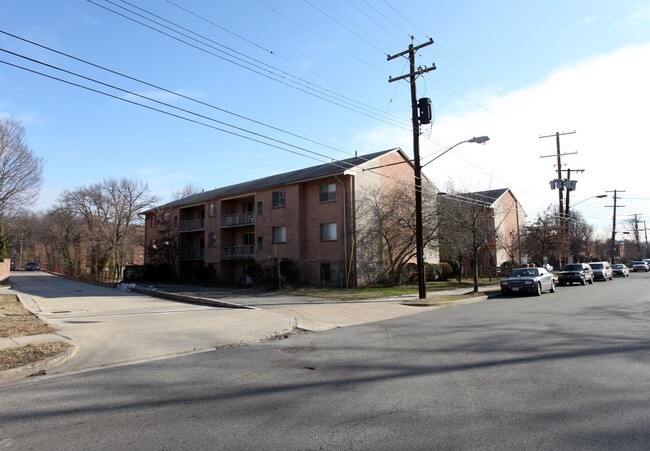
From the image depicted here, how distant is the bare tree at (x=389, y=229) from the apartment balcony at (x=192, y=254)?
18.7m

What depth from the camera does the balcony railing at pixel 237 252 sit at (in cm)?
3612

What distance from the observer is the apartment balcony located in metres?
42.4

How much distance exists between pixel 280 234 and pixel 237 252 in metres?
5.67

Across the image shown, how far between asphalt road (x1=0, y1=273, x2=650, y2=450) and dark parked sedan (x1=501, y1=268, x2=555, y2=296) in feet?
46.1

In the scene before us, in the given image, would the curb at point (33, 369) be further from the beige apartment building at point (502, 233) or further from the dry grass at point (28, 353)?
the beige apartment building at point (502, 233)

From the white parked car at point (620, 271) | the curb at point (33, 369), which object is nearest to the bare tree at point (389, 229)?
the curb at point (33, 369)

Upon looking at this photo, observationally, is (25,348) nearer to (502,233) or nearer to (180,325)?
(180,325)

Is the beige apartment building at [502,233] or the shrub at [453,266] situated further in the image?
the shrub at [453,266]

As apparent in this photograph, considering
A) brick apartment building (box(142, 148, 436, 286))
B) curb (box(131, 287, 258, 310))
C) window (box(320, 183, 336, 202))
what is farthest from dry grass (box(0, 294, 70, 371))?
window (box(320, 183, 336, 202))

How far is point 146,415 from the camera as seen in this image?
5340 millimetres

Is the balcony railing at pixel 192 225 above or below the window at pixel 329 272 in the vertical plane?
above

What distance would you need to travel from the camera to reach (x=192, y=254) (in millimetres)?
43250

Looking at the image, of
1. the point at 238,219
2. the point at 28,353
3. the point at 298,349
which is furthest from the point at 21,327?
the point at 238,219

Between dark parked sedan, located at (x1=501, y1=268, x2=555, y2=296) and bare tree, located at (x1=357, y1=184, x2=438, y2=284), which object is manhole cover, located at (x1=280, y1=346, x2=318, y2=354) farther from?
bare tree, located at (x1=357, y1=184, x2=438, y2=284)
